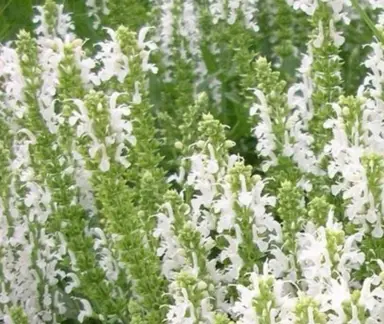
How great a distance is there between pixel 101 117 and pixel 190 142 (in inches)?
20.2

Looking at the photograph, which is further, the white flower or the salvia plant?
the white flower

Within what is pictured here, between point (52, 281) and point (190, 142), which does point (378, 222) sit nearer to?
point (190, 142)

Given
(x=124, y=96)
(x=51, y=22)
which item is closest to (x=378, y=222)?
(x=124, y=96)

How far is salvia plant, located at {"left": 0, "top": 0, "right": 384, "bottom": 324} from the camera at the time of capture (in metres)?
2.55

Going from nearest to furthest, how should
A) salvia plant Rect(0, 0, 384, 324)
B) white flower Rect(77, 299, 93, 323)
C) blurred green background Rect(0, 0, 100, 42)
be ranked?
salvia plant Rect(0, 0, 384, 324) < white flower Rect(77, 299, 93, 323) < blurred green background Rect(0, 0, 100, 42)

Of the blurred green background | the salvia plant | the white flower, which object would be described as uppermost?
the blurred green background

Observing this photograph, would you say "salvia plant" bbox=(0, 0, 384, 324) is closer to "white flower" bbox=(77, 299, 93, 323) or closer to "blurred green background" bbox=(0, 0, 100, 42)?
"white flower" bbox=(77, 299, 93, 323)

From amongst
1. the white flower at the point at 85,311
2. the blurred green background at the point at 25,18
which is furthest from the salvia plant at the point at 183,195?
the blurred green background at the point at 25,18

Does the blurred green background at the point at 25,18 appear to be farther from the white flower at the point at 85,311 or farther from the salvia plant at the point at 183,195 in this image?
the white flower at the point at 85,311

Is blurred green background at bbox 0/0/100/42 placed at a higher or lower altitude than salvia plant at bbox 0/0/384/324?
higher

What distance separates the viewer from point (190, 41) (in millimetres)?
4324

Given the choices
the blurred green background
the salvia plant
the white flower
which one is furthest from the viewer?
the blurred green background

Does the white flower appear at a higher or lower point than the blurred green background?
lower

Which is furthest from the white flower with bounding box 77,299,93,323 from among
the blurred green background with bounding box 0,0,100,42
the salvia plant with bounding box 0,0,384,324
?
the blurred green background with bounding box 0,0,100,42
